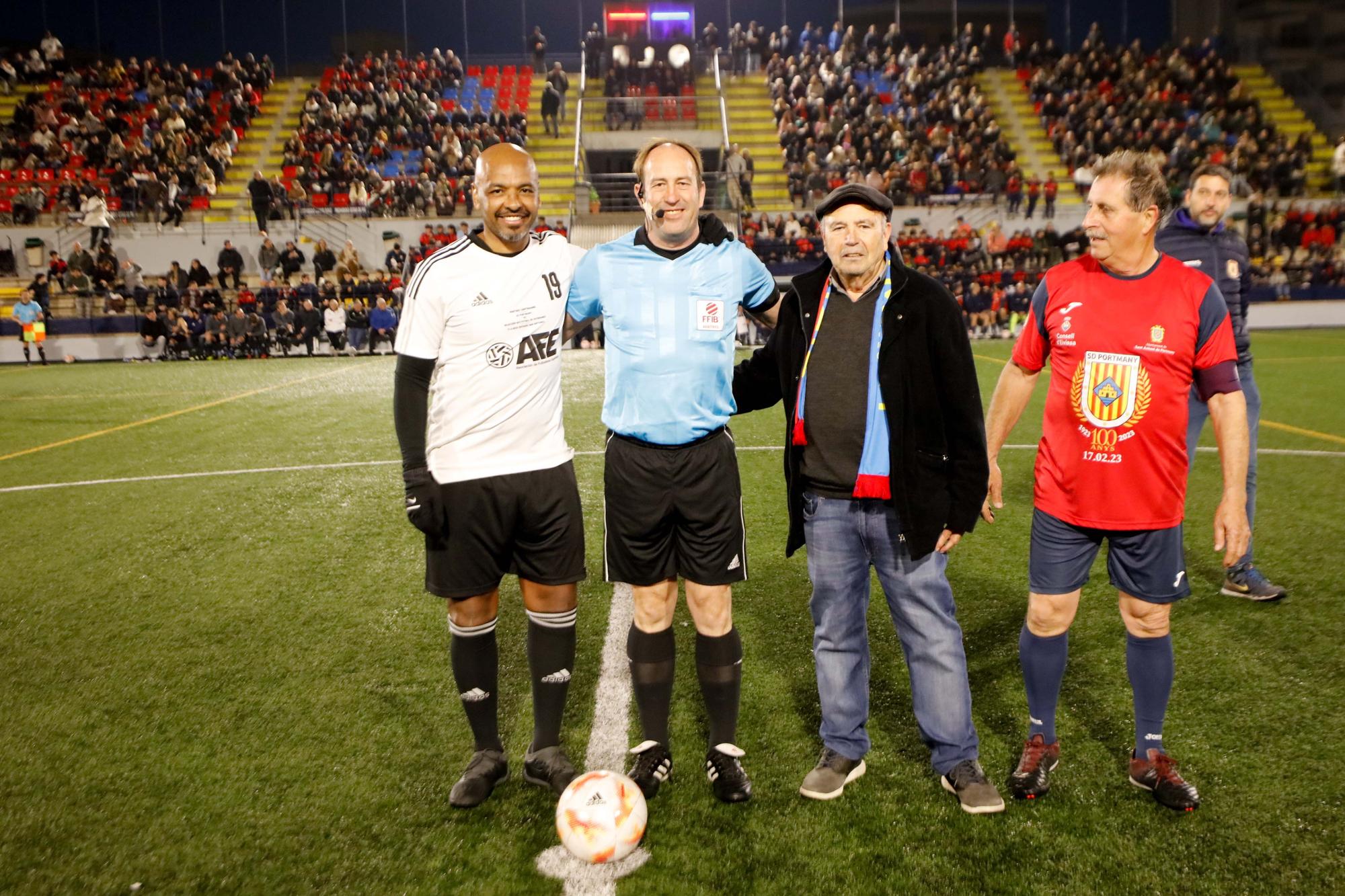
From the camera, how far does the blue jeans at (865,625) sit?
3037 mm

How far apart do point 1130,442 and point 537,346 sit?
1994 millimetres

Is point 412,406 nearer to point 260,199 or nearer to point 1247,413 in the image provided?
point 1247,413

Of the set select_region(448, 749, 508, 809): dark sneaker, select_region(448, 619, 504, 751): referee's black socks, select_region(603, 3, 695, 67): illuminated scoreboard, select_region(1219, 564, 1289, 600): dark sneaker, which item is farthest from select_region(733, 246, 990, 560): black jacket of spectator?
select_region(603, 3, 695, 67): illuminated scoreboard

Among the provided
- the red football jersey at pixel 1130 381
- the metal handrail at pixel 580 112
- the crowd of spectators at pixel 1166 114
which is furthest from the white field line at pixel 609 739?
the crowd of spectators at pixel 1166 114

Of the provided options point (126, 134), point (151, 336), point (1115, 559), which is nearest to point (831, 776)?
point (1115, 559)

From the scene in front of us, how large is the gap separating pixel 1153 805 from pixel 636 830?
66.9 inches

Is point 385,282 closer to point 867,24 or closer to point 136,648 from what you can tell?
point 136,648

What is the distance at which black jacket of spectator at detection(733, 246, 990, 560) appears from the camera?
2.92 m

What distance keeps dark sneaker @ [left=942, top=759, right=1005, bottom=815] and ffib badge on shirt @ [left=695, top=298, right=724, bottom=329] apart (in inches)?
67.2

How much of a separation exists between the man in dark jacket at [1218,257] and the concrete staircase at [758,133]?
80.4ft

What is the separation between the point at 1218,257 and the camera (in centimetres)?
455

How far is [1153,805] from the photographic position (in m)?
3.00

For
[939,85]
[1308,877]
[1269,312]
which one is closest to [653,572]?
[1308,877]

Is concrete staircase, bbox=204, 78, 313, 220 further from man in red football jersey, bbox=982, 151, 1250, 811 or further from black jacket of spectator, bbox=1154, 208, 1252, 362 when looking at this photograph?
man in red football jersey, bbox=982, 151, 1250, 811
